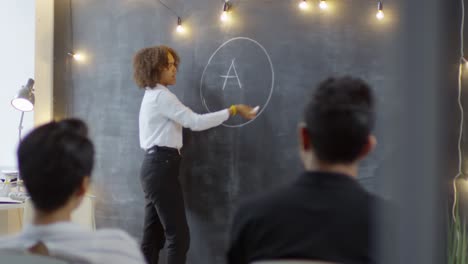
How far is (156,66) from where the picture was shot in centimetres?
312

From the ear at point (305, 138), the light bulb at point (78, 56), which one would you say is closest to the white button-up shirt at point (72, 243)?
the ear at point (305, 138)

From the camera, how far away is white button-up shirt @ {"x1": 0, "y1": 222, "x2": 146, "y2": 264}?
3.84ft

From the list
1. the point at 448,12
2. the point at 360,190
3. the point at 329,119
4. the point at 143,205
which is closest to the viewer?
the point at 448,12

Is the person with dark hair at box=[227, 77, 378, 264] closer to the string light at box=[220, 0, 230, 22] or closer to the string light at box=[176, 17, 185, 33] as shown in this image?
the string light at box=[220, 0, 230, 22]

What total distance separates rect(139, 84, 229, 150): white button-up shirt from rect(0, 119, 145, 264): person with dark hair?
1743 mm

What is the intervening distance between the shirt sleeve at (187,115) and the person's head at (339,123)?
1812 millimetres

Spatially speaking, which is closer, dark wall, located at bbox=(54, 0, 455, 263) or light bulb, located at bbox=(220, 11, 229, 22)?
dark wall, located at bbox=(54, 0, 455, 263)

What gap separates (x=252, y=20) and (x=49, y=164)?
214cm

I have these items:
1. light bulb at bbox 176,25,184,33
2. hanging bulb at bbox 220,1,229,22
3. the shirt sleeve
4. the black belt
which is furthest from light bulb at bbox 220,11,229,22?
the black belt

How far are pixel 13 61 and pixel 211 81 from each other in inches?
88.0

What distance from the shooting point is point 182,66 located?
335 centimetres

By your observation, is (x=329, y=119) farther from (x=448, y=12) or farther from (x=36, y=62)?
(x=36, y=62)

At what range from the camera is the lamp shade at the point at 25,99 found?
12.5ft

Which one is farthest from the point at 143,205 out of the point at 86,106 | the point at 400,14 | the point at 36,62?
the point at 400,14
